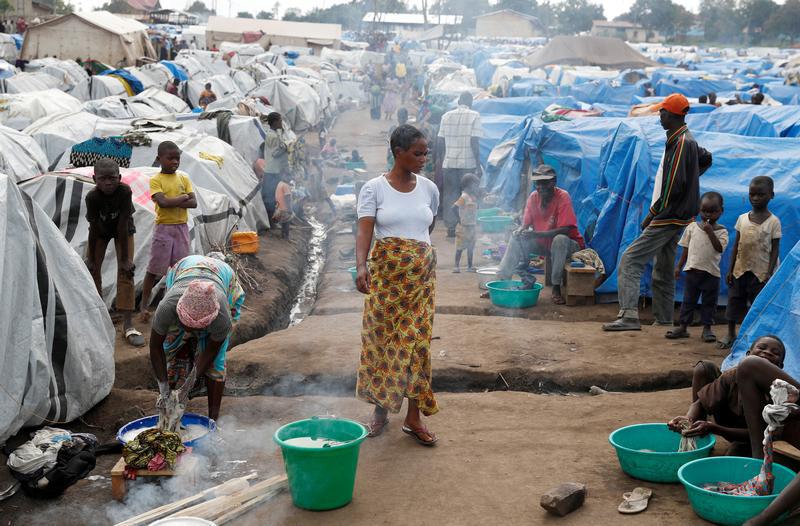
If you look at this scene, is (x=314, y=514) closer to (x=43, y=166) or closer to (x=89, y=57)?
(x=43, y=166)

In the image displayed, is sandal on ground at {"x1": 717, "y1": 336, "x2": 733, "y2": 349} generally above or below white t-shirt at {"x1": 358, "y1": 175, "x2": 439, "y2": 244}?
below

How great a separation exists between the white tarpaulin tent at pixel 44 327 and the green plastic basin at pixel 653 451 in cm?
341

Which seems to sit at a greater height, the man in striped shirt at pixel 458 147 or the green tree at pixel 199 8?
the green tree at pixel 199 8

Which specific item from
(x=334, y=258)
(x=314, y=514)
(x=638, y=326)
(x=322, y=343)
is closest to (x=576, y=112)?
(x=334, y=258)

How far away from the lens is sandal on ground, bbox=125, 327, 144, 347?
22.9 feet

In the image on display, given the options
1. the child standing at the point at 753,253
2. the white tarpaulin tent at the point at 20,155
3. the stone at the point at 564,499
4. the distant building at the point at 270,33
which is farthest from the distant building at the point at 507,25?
the stone at the point at 564,499

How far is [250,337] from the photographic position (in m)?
8.18

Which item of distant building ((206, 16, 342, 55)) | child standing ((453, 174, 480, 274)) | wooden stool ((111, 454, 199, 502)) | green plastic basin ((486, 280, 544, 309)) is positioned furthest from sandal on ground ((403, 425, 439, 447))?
distant building ((206, 16, 342, 55))

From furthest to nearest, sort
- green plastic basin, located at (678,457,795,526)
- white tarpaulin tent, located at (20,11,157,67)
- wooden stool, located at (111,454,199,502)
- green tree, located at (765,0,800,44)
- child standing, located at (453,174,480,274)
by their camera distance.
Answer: green tree, located at (765,0,800,44)
white tarpaulin tent, located at (20,11,157,67)
child standing, located at (453,174,480,274)
wooden stool, located at (111,454,199,502)
green plastic basin, located at (678,457,795,526)

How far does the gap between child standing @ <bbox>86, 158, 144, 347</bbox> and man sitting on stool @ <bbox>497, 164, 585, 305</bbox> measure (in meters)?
3.84

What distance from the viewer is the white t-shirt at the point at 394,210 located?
4703 mm

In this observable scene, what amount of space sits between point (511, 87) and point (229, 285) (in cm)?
2134

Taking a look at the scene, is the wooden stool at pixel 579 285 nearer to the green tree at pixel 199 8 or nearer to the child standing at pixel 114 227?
the child standing at pixel 114 227

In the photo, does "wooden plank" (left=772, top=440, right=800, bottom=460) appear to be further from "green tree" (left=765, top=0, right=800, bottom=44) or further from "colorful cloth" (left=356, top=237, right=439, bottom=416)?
"green tree" (left=765, top=0, right=800, bottom=44)
